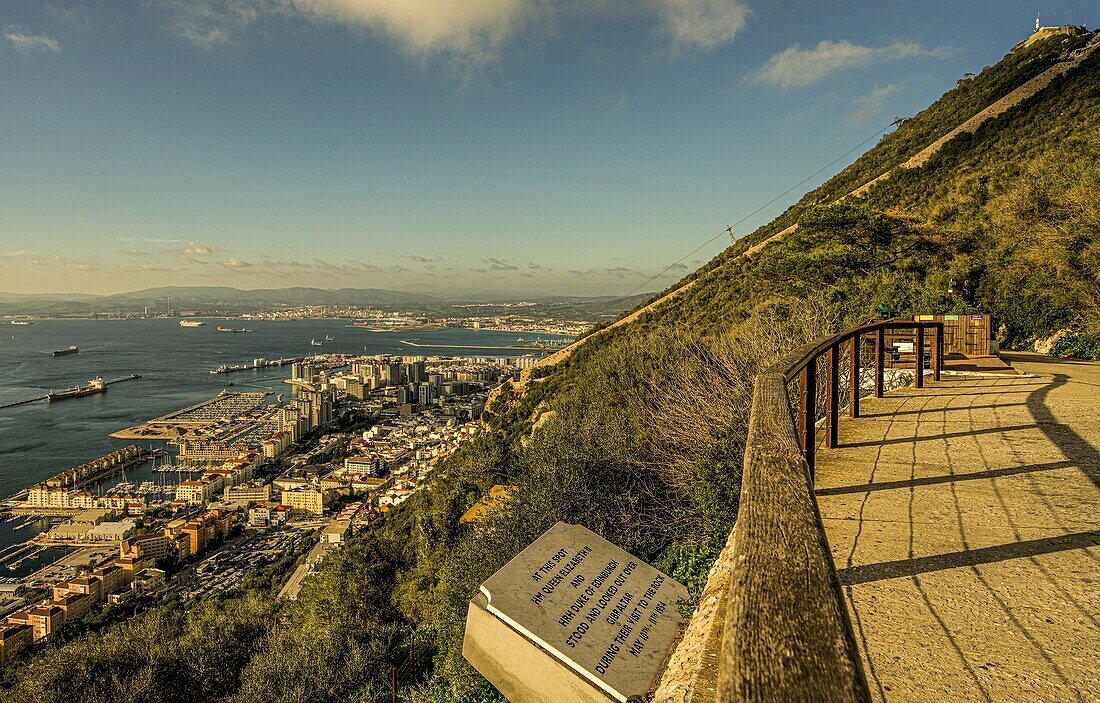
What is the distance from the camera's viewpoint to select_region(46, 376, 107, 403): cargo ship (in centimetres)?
5244

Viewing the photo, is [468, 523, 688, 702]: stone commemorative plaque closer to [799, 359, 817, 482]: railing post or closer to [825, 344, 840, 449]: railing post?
[799, 359, 817, 482]: railing post

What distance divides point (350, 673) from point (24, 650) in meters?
13.0

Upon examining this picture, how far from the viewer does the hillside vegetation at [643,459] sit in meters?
7.24

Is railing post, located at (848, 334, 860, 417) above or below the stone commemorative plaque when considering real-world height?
above

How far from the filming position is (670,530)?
23.9 feet

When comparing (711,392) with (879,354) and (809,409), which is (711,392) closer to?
(879,354)

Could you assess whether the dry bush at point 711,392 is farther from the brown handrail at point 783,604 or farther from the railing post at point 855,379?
the brown handrail at point 783,604

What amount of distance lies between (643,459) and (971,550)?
618 centimetres

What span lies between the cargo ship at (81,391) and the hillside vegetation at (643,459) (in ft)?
173

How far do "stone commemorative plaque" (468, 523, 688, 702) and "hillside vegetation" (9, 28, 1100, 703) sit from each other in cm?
73

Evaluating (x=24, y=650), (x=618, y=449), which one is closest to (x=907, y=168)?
(x=618, y=449)

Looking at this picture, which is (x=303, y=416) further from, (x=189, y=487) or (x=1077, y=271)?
(x=1077, y=271)

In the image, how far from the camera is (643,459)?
8453 mm

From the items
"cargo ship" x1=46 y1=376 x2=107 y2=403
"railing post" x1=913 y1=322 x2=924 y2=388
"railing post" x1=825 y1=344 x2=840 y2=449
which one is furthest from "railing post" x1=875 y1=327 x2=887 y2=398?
"cargo ship" x1=46 y1=376 x2=107 y2=403
